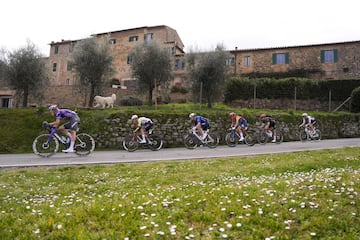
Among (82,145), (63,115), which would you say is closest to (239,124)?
(82,145)

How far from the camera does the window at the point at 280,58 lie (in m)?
38.7

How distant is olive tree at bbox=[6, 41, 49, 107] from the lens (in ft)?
76.2

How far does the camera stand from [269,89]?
101 ft

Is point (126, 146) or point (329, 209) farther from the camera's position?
point (126, 146)

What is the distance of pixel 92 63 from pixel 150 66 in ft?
16.3

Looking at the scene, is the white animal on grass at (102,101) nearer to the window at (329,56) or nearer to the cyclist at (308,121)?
the cyclist at (308,121)

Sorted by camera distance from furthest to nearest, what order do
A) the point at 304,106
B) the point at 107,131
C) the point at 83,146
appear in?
1. the point at 304,106
2. the point at 107,131
3. the point at 83,146

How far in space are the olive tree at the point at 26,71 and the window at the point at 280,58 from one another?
97.4 feet

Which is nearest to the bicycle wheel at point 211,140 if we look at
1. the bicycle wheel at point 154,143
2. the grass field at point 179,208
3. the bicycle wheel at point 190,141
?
the bicycle wheel at point 190,141

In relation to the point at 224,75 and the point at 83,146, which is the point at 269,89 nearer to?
the point at 224,75

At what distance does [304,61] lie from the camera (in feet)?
125

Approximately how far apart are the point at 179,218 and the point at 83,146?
9.60 meters

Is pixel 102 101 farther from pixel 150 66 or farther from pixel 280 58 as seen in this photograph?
pixel 280 58

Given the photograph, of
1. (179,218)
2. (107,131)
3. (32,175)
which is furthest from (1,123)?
(179,218)
